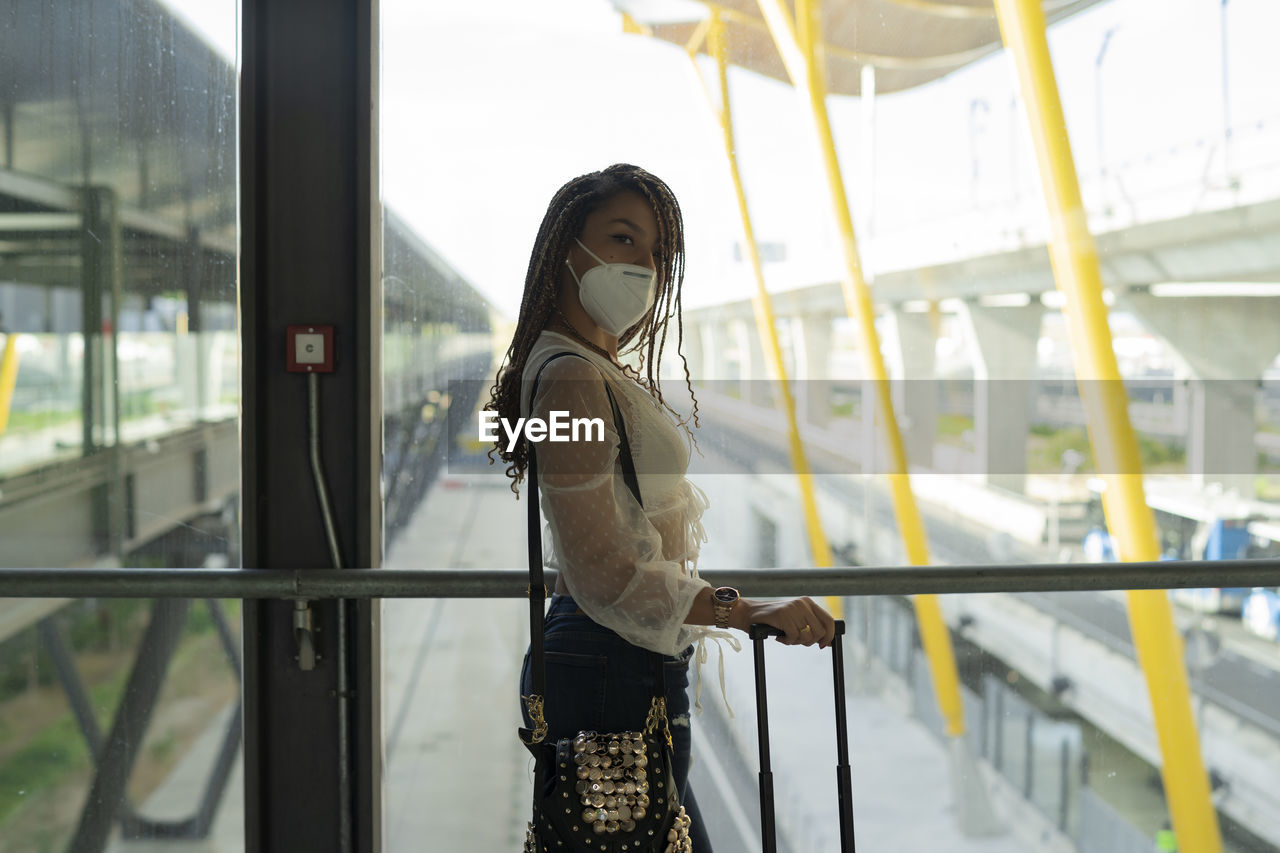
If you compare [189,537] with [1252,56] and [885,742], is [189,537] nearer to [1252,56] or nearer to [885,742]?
[885,742]

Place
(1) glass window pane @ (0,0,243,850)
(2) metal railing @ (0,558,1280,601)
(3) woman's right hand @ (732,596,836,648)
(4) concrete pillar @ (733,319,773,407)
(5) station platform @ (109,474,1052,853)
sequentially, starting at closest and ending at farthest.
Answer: (3) woman's right hand @ (732,596,836,648) < (2) metal railing @ (0,558,1280,601) < (1) glass window pane @ (0,0,243,850) < (5) station platform @ (109,474,1052,853) < (4) concrete pillar @ (733,319,773,407)

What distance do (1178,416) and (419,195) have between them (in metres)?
1.95

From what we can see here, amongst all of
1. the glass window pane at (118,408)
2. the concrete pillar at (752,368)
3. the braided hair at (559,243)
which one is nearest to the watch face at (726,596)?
the braided hair at (559,243)

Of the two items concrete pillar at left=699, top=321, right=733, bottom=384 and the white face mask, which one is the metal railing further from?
the white face mask

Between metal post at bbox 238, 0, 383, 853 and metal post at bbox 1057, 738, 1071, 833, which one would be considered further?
metal post at bbox 1057, 738, 1071, 833

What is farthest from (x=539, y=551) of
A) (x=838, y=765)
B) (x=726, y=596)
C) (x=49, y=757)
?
(x=49, y=757)

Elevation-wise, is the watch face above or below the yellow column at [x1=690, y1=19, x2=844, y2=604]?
below

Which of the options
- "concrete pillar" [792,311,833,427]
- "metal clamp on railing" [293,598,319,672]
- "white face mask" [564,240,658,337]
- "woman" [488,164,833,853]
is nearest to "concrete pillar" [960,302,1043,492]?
"concrete pillar" [792,311,833,427]

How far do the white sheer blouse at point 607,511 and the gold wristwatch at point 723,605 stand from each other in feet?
0.09

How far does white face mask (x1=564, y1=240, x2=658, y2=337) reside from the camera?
142 centimetres

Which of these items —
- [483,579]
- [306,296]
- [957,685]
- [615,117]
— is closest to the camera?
[483,579]

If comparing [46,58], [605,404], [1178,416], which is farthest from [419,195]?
[1178,416]

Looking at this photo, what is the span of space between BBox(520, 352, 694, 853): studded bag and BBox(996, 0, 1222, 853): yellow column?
164 cm

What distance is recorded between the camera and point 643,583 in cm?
127
